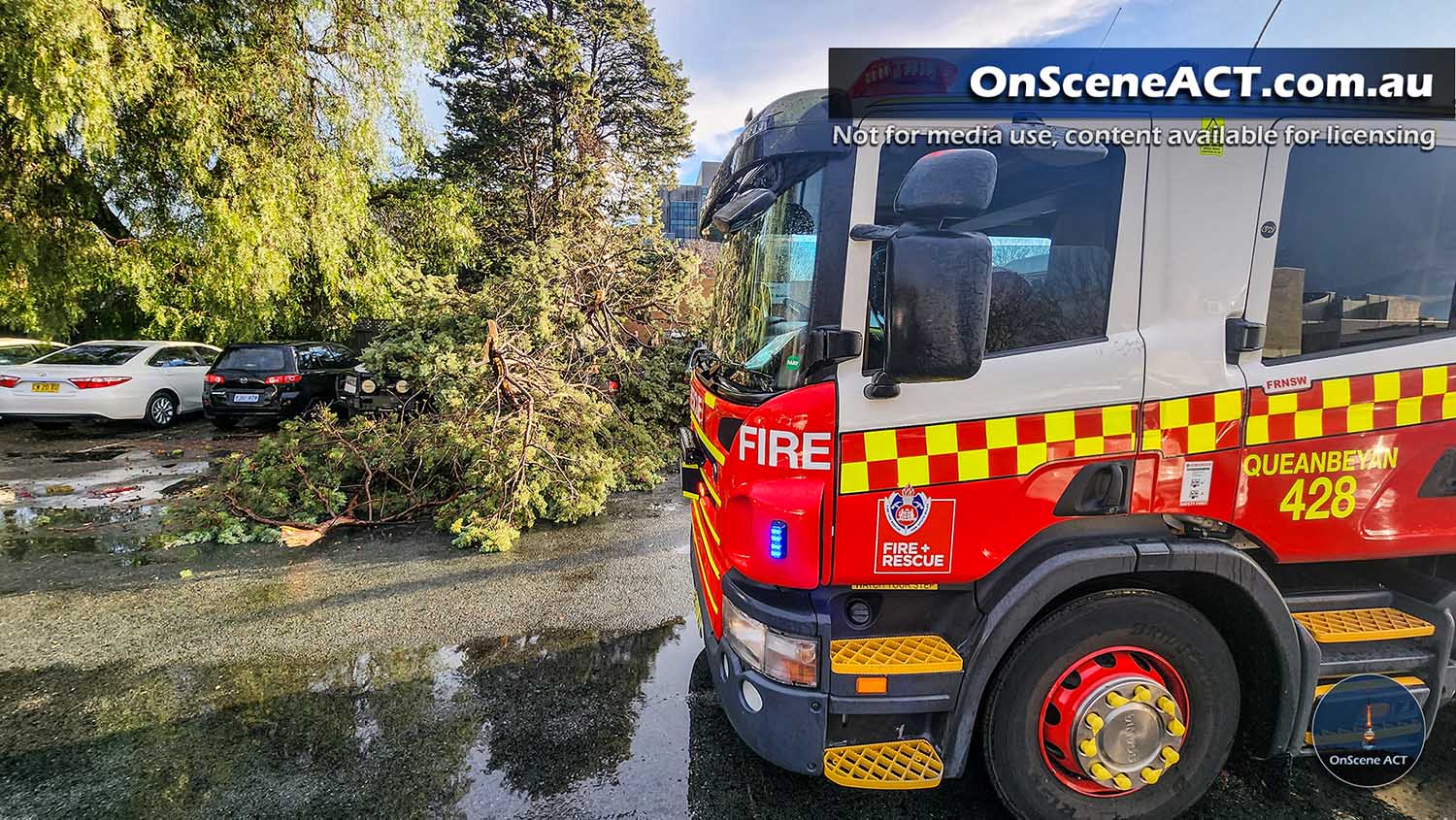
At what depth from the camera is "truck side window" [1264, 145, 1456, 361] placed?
87.2 inches

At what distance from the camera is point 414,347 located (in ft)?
19.1

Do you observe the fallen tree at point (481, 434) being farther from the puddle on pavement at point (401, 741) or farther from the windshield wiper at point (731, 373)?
the windshield wiper at point (731, 373)

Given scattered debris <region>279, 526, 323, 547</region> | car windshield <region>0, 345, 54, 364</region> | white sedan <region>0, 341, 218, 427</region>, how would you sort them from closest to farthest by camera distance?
scattered debris <region>279, 526, 323, 547</region> → white sedan <region>0, 341, 218, 427</region> → car windshield <region>0, 345, 54, 364</region>

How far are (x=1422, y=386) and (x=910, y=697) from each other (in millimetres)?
2102

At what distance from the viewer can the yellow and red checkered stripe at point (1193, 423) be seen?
218cm

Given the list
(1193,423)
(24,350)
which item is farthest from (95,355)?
(1193,423)

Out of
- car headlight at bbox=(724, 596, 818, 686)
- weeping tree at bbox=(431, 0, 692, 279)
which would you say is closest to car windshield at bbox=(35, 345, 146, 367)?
weeping tree at bbox=(431, 0, 692, 279)

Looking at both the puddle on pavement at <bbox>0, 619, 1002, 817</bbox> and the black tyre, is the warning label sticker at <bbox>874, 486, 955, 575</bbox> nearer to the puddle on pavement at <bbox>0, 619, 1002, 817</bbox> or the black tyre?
the black tyre

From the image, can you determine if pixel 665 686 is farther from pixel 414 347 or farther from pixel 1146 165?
pixel 414 347

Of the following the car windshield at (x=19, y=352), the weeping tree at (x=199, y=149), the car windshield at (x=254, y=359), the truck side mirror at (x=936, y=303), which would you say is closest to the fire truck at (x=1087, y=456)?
the truck side mirror at (x=936, y=303)

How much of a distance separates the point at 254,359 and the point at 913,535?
444 inches

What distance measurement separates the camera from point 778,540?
2.21 metres

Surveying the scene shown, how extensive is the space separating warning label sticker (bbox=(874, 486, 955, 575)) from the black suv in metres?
9.63

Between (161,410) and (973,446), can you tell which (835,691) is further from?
(161,410)
